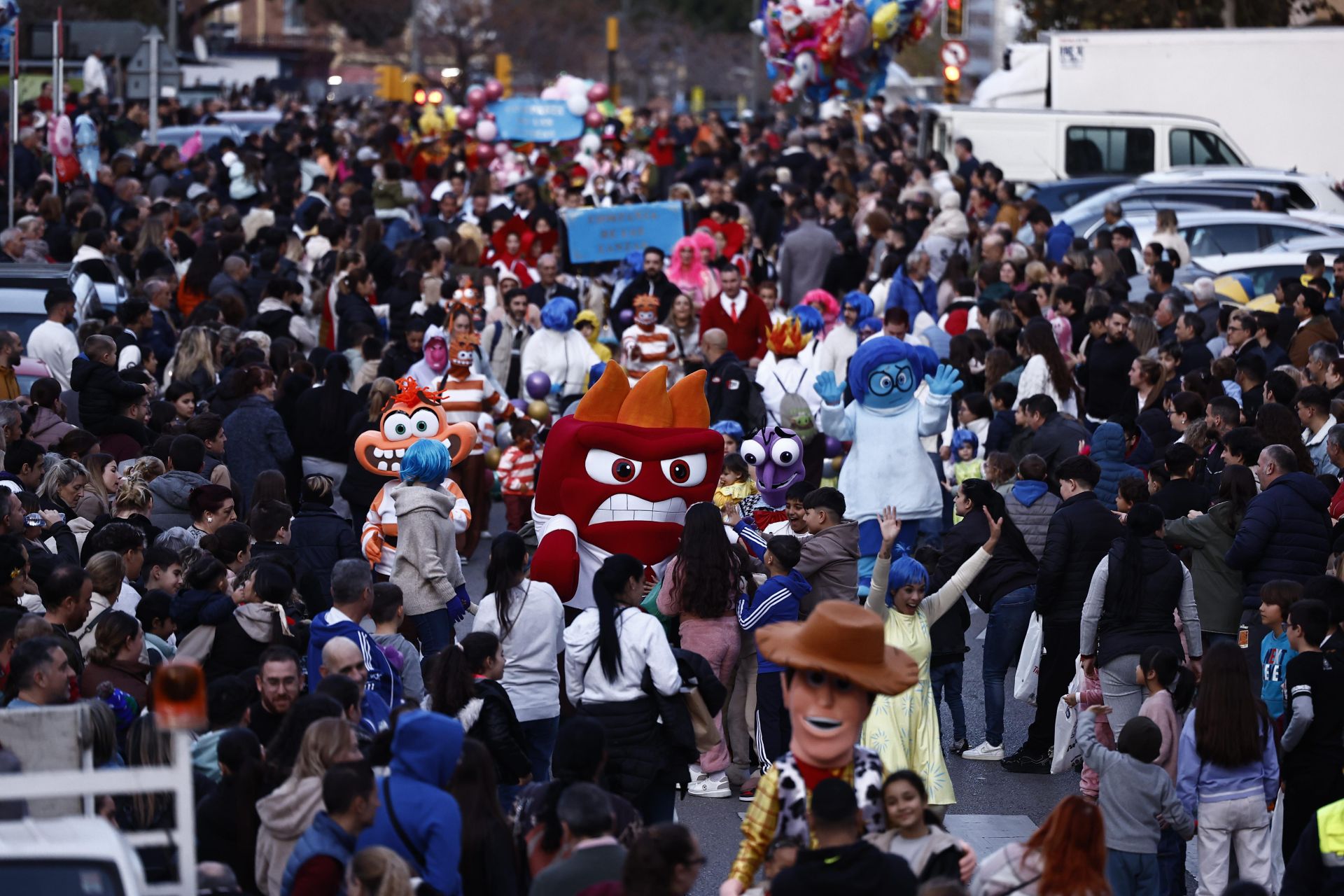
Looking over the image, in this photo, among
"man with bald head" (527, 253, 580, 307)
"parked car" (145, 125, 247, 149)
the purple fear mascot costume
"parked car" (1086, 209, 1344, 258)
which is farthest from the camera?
"parked car" (145, 125, 247, 149)

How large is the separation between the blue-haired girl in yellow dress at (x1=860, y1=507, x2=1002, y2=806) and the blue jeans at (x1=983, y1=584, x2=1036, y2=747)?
1.30 feet

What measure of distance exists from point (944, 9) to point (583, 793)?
26738 millimetres

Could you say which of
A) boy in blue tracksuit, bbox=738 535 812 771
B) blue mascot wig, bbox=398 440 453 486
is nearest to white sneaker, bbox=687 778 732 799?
boy in blue tracksuit, bbox=738 535 812 771

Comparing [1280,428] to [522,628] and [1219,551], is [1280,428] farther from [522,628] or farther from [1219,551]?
[522,628]

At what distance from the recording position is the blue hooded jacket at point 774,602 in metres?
8.81

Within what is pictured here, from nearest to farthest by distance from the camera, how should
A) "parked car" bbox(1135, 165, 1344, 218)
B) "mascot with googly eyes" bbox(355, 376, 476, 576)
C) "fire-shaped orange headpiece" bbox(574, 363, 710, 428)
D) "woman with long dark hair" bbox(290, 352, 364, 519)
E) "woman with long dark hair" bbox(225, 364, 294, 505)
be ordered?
"fire-shaped orange headpiece" bbox(574, 363, 710, 428), "mascot with googly eyes" bbox(355, 376, 476, 576), "woman with long dark hair" bbox(225, 364, 294, 505), "woman with long dark hair" bbox(290, 352, 364, 519), "parked car" bbox(1135, 165, 1344, 218)

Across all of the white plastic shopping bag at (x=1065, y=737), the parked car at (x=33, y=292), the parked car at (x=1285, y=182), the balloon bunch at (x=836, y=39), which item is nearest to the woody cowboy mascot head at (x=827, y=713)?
the white plastic shopping bag at (x=1065, y=737)

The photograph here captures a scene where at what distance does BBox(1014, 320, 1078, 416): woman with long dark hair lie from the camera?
1319 centimetres

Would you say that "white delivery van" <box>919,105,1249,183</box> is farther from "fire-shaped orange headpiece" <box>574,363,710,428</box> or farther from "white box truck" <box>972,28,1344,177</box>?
"fire-shaped orange headpiece" <box>574,363,710,428</box>

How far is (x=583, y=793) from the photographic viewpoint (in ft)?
18.9

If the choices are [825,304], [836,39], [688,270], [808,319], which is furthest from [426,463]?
[836,39]

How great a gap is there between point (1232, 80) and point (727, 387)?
17134mm

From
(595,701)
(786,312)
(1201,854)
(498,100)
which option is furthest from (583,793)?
(498,100)

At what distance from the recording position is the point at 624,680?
752 centimetres
